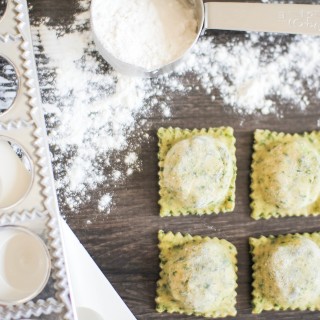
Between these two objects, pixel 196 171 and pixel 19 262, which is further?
pixel 196 171

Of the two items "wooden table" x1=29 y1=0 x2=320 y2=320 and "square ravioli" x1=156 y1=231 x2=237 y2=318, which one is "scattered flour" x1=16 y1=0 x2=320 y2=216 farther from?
"square ravioli" x1=156 y1=231 x2=237 y2=318

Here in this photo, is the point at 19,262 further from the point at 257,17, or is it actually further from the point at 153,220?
the point at 257,17

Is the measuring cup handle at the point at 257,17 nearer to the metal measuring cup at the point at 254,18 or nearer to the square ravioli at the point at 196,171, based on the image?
the metal measuring cup at the point at 254,18

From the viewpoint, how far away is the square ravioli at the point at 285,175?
2.11m

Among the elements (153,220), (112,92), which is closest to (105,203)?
(153,220)

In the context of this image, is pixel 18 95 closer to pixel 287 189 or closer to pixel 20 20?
pixel 20 20

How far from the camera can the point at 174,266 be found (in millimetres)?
2055

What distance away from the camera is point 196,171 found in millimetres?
2074

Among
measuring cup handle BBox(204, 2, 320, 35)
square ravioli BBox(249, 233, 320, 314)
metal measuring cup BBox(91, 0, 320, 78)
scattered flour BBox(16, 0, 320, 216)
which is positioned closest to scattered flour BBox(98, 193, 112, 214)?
scattered flour BBox(16, 0, 320, 216)

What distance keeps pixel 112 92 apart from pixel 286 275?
0.95 meters

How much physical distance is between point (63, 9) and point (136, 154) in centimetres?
63

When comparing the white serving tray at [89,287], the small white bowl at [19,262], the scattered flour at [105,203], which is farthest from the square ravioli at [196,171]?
the small white bowl at [19,262]

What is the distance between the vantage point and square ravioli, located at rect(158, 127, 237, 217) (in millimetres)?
2066

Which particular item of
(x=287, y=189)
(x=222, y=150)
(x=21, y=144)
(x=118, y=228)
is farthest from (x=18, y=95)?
(x=287, y=189)
